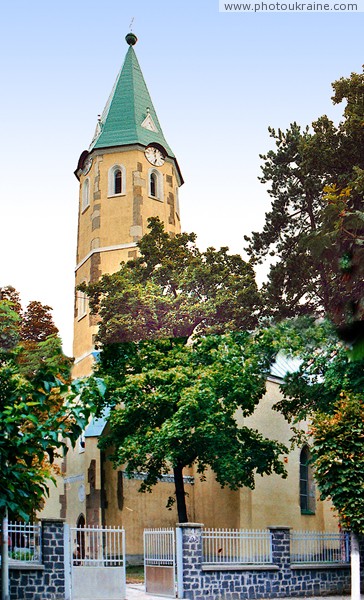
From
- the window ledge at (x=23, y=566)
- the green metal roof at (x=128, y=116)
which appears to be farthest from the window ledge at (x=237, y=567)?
the green metal roof at (x=128, y=116)

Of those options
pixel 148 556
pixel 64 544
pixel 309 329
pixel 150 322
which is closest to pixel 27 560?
pixel 64 544

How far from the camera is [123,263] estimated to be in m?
9.55

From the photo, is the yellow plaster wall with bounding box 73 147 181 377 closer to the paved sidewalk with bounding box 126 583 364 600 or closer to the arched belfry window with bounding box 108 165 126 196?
the arched belfry window with bounding box 108 165 126 196

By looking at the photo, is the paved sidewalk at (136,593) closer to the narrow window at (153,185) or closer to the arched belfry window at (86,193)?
the arched belfry window at (86,193)

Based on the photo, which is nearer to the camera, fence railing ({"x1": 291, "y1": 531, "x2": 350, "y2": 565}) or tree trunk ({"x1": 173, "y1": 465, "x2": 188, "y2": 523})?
fence railing ({"x1": 291, "y1": 531, "x2": 350, "y2": 565})

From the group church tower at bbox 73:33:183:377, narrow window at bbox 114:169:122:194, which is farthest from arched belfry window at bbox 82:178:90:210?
narrow window at bbox 114:169:122:194

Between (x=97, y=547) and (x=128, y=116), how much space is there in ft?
14.3

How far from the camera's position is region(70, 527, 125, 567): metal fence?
8.00m

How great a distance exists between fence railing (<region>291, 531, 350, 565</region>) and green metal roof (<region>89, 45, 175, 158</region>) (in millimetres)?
4028

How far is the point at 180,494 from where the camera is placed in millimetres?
9609

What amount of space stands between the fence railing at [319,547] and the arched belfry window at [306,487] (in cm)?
119

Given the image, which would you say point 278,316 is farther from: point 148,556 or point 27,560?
point 27,560

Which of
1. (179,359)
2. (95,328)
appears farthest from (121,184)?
(179,359)

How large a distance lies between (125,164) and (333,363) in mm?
3080
